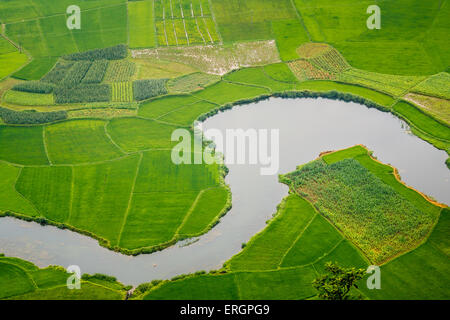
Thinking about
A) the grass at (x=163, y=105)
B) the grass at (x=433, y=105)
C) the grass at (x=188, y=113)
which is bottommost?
the grass at (x=433, y=105)

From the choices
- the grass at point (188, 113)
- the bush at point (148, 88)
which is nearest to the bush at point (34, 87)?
the bush at point (148, 88)

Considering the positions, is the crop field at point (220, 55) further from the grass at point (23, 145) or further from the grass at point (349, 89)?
the grass at point (23, 145)

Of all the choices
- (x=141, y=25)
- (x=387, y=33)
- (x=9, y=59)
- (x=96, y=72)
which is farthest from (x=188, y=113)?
(x=387, y=33)

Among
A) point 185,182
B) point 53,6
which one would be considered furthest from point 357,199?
point 53,6

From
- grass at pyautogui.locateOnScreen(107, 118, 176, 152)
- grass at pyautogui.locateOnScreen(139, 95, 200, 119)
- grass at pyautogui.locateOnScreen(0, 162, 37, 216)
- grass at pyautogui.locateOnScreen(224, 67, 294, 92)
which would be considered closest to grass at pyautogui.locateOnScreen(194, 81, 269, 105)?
grass at pyautogui.locateOnScreen(224, 67, 294, 92)

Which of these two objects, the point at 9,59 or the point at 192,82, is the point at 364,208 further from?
the point at 9,59
